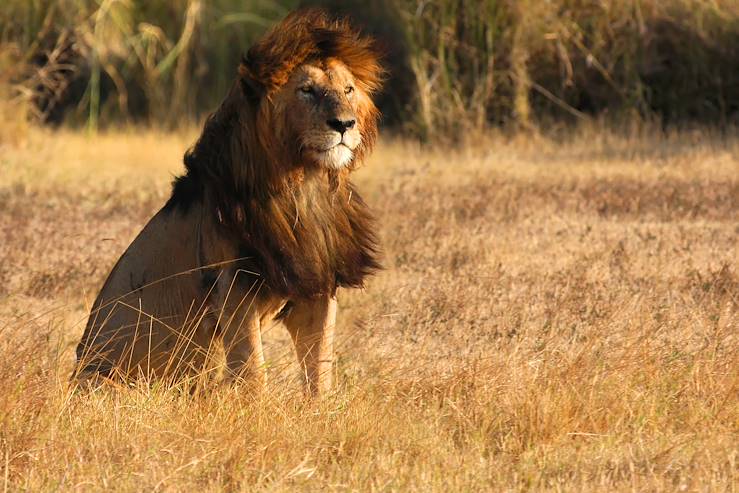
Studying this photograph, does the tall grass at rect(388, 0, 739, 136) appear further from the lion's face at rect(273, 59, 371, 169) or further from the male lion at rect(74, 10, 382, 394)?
the lion's face at rect(273, 59, 371, 169)

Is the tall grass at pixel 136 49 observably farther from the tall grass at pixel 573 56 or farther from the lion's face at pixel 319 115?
the lion's face at pixel 319 115

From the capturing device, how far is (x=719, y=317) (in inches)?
230

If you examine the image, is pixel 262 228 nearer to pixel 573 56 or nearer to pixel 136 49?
pixel 573 56

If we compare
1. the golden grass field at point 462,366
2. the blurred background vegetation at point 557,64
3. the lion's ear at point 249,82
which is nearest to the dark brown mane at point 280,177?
the lion's ear at point 249,82

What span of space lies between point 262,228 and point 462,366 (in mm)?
961

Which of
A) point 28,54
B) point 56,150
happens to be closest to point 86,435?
point 56,150

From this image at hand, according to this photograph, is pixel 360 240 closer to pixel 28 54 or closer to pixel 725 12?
pixel 725 12

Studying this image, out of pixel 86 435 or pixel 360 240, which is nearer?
pixel 86 435

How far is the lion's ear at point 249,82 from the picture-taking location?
507 centimetres

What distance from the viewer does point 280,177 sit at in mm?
5191

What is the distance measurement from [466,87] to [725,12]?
8.61 feet

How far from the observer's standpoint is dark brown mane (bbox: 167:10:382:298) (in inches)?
201

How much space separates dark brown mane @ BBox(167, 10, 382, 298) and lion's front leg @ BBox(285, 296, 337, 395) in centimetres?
10

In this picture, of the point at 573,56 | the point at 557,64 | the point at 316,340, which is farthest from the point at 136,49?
the point at 316,340
